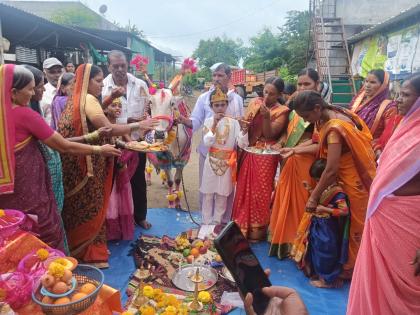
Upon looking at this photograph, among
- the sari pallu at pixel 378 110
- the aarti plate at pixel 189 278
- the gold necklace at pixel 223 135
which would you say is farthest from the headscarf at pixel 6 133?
the sari pallu at pixel 378 110

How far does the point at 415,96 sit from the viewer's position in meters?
2.16

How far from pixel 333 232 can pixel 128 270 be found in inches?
81.1

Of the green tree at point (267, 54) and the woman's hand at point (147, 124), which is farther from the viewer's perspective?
the green tree at point (267, 54)

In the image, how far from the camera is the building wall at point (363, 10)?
16172 millimetres

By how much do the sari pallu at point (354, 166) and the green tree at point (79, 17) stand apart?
35125 millimetres

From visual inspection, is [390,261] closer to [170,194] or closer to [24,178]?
[24,178]

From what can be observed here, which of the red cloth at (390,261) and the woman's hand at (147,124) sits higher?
the woman's hand at (147,124)

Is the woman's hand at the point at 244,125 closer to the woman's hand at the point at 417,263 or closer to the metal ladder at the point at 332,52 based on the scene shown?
the woman's hand at the point at 417,263

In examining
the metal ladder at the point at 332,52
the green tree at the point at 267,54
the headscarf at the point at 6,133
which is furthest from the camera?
the green tree at the point at 267,54

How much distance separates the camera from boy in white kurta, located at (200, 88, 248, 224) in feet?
13.5

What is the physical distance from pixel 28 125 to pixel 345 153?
255 cm

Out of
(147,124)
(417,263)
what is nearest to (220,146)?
(147,124)

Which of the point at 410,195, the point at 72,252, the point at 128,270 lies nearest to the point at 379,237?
the point at 410,195

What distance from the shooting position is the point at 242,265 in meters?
1.85
